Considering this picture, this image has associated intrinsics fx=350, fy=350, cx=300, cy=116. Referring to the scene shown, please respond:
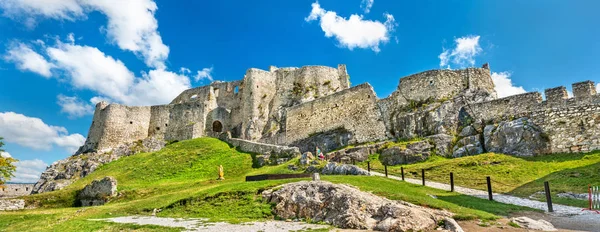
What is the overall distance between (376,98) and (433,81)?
6.08 meters

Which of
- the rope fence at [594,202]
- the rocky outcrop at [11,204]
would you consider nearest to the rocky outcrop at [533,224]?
the rope fence at [594,202]

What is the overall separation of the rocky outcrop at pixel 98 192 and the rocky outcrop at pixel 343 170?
50.3 ft

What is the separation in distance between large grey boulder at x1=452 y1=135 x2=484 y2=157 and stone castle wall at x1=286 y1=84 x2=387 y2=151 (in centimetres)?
805

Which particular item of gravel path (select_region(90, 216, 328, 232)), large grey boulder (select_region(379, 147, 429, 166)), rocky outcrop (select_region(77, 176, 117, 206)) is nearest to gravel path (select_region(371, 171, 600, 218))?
large grey boulder (select_region(379, 147, 429, 166))

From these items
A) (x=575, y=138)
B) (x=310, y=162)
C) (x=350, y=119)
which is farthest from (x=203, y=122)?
(x=575, y=138)

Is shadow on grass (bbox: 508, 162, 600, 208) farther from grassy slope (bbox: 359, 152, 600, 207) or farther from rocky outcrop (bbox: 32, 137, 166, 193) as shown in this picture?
rocky outcrop (bbox: 32, 137, 166, 193)

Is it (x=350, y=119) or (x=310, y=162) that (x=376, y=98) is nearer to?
(x=350, y=119)

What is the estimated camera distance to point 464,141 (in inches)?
1084

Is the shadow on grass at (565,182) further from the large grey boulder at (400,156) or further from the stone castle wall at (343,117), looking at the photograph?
the stone castle wall at (343,117)

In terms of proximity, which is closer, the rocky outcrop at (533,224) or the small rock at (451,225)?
the small rock at (451,225)

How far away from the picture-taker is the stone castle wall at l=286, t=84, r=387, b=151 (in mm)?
36062

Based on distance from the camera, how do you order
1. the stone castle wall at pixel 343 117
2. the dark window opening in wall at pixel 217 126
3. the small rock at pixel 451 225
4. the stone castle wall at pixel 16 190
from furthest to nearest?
the dark window opening in wall at pixel 217 126
the stone castle wall at pixel 16 190
the stone castle wall at pixel 343 117
the small rock at pixel 451 225

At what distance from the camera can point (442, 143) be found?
28.0 m

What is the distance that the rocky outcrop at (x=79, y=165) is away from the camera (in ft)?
126
